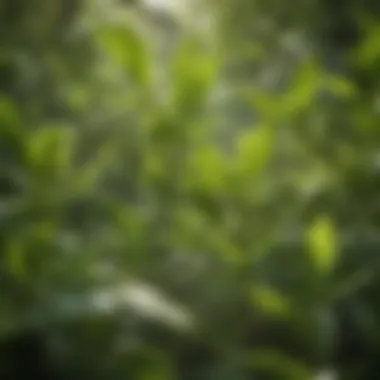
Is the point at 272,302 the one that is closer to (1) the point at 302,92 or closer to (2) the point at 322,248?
(2) the point at 322,248

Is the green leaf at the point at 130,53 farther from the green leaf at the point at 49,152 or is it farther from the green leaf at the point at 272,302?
the green leaf at the point at 272,302

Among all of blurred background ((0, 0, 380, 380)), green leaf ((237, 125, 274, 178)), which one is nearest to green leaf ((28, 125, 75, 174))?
blurred background ((0, 0, 380, 380))

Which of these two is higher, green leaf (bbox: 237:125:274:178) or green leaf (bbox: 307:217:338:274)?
green leaf (bbox: 237:125:274:178)

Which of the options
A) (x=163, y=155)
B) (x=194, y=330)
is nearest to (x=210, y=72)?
(x=163, y=155)

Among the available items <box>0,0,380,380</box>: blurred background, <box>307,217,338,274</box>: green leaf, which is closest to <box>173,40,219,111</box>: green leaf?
<box>0,0,380,380</box>: blurred background

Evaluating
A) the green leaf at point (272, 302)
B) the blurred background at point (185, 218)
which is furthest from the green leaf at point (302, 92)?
the green leaf at point (272, 302)

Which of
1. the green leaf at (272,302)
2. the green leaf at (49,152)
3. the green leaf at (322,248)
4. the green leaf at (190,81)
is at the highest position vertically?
the green leaf at (190,81)

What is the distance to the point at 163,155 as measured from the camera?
1.75 ft

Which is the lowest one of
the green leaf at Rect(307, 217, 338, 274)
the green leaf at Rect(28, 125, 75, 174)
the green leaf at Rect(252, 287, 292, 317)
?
the green leaf at Rect(252, 287, 292, 317)

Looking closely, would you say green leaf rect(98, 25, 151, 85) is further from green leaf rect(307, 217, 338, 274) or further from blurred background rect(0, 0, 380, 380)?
green leaf rect(307, 217, 338, 274)

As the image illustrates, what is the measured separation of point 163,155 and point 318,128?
0.40 feet

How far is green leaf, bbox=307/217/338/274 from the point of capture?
0.49 metres

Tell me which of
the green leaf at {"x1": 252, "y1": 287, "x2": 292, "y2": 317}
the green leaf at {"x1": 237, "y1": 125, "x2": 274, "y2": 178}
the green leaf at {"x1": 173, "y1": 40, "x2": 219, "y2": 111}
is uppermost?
the green leaf at {"x1": 173, "y1": 40, "x2": 219, "y2": 111}

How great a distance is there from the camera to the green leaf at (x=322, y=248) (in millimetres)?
493
